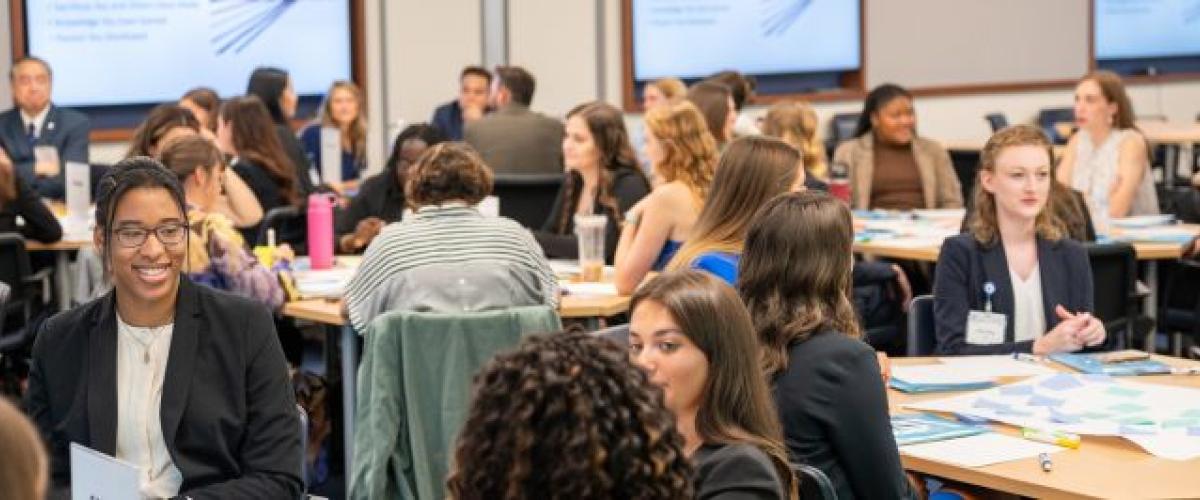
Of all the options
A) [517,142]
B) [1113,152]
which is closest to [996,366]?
[1113,152]

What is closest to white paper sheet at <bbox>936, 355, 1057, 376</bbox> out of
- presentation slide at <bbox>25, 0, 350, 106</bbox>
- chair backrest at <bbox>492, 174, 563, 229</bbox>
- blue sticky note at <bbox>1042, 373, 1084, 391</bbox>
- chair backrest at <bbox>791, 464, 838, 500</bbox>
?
blue sticky note at <bbox>1042, 373, 1084, 391</bbox>

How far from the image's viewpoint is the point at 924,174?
28.1 ft

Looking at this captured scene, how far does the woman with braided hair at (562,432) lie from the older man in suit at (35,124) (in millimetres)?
7842

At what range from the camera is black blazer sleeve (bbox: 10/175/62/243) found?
7.02 meters

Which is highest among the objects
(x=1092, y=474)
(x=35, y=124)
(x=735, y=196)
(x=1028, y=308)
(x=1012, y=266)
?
(x=35, y=124)

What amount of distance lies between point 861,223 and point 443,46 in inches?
192

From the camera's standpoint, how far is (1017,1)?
14.7 m

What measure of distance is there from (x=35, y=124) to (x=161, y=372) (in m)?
6.46

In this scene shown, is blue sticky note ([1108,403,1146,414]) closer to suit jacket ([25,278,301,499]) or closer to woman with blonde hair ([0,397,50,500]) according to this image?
suit jacket ([25,278,301,499])

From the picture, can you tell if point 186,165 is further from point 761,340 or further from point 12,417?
point 12,417

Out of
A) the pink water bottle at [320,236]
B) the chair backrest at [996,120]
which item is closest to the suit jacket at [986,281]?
the pink water bottle at [320,236]

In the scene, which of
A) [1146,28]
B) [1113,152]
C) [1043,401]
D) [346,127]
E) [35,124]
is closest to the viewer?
[1043,401]

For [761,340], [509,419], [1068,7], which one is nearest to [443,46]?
[1068,7]

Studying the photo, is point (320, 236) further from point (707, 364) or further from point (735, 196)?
point (707, 364)
